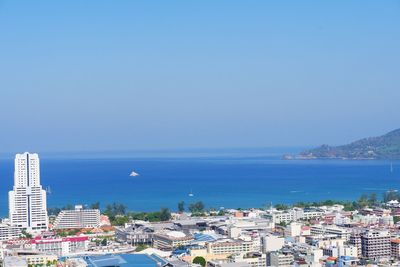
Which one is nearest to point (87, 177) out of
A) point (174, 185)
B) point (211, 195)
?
point (174, 185)

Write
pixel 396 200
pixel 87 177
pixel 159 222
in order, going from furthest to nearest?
pixel 87 177 < pixel 396 200 < pixel 159 222

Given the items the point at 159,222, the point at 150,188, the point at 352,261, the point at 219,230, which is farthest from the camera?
the point at 150,188

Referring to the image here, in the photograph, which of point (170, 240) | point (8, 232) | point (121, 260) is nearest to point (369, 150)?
point (8, 232)

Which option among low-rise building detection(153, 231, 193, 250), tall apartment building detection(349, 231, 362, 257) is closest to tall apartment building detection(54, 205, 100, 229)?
low-rise building detection(153, 231, 193, 250)

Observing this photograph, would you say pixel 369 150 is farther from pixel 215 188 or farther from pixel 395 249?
pixel 395 249

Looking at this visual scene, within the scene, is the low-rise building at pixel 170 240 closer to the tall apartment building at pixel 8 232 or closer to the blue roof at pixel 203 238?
the blue roof at pixel 203 238

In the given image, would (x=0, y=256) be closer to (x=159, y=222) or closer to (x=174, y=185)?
(x=159, y=222)

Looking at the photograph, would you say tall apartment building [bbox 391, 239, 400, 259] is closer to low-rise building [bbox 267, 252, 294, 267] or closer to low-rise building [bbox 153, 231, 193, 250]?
low-rise building [bbox 267, 252, 294, 267]
